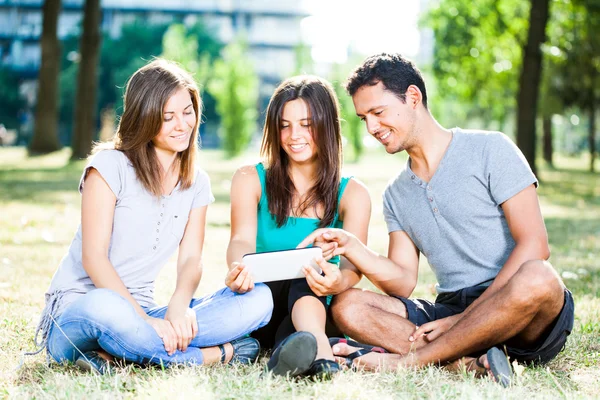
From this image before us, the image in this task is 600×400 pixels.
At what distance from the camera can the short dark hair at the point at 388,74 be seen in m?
3.93

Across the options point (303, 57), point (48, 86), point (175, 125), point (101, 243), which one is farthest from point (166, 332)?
point (303, 57)

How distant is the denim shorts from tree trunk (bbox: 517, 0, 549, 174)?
1367cm

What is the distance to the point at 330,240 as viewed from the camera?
3727 millimetres

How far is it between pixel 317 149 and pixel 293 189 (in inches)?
10.2

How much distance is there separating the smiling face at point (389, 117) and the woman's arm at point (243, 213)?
0.71 metres

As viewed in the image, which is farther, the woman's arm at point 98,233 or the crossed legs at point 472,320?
the woman's arm at point 98,233

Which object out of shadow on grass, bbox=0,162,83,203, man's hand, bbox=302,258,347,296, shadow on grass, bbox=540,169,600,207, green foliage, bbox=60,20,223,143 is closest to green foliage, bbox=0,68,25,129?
green foliage, bbox=60,20,223,143

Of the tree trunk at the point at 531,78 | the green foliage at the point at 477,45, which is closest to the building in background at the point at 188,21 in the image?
the green foliage at the point at 477,45

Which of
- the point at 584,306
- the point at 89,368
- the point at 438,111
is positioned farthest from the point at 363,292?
the point at 438,111

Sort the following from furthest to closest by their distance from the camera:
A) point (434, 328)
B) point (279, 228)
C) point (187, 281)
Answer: point (279, 228) < point (187, 281) < point (434, 328)

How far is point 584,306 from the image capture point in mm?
5102

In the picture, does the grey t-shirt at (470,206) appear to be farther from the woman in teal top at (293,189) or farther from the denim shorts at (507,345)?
the woman in teal top at (293,189)

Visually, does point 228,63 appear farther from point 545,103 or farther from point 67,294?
point 67,294

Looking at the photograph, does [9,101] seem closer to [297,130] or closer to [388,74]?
[297,130]
